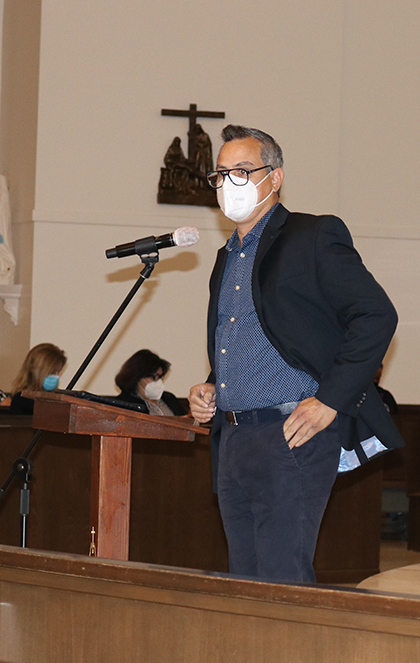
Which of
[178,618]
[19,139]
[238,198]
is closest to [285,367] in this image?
[238,198]

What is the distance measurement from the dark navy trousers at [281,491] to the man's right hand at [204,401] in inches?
8.9

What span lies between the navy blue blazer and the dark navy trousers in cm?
10

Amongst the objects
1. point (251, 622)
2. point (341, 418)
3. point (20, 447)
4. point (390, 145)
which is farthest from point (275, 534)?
point (390, 145)

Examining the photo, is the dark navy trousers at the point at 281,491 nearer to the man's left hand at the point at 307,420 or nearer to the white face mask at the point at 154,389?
the man's left hand at the point at 307,420

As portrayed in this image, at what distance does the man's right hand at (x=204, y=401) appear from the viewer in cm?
240

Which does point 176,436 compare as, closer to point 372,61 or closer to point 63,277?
point 63,277

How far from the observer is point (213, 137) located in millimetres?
7297

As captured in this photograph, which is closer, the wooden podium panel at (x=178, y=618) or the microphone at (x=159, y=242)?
the wooden podium panel at (x=178, y=618)

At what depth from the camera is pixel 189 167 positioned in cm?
712

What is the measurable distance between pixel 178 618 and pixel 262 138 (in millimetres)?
1257

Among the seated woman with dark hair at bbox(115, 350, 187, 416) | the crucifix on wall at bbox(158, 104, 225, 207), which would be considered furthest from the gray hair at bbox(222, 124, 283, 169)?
the crucifix on wall at bbox(158, 104, 225, 207)

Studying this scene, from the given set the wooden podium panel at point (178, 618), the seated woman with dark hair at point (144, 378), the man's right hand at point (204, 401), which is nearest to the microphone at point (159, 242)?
the man's right hand at point (204, 401)

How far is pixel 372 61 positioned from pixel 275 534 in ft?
20.8

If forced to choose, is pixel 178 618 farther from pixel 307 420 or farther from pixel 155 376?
pixel 155 376
